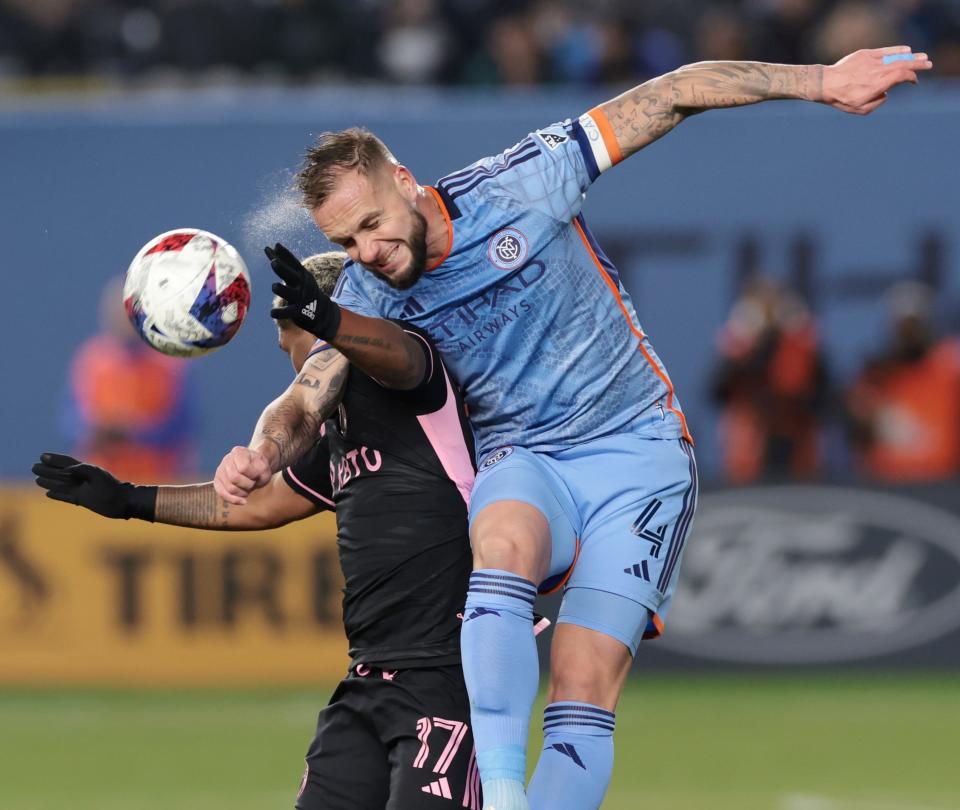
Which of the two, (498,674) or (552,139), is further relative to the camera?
(552,139)

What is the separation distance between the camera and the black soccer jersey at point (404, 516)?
5559mm

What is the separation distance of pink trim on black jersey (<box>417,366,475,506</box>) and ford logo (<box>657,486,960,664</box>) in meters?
6.03

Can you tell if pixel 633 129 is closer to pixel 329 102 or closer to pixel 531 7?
pixel 329 102

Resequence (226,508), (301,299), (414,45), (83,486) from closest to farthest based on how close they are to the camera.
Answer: (301,299) < (83,486) < (226,508) < (414,45)

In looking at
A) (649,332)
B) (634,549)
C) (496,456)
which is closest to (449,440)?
(496,456)

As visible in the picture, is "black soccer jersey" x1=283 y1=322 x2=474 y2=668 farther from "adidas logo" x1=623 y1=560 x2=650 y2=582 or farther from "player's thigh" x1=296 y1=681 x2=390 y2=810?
"adidas logo" x1=623 y1=560 x2=650 y2=582

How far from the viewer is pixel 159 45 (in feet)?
47.8

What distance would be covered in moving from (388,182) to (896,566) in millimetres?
7036

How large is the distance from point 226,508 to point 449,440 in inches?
30.9

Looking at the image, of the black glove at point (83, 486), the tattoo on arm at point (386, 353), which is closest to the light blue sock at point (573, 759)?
the tattoo on arm at point (386, 353)

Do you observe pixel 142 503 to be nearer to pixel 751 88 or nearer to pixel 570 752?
pixel 570 752

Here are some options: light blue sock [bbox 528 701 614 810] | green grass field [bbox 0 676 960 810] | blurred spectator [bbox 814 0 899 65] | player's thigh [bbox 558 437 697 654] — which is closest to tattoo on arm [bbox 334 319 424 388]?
player's thigh [bbox 558 437 697 654]

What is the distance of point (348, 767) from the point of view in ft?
18.1

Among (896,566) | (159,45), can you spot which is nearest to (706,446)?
(896,566)
